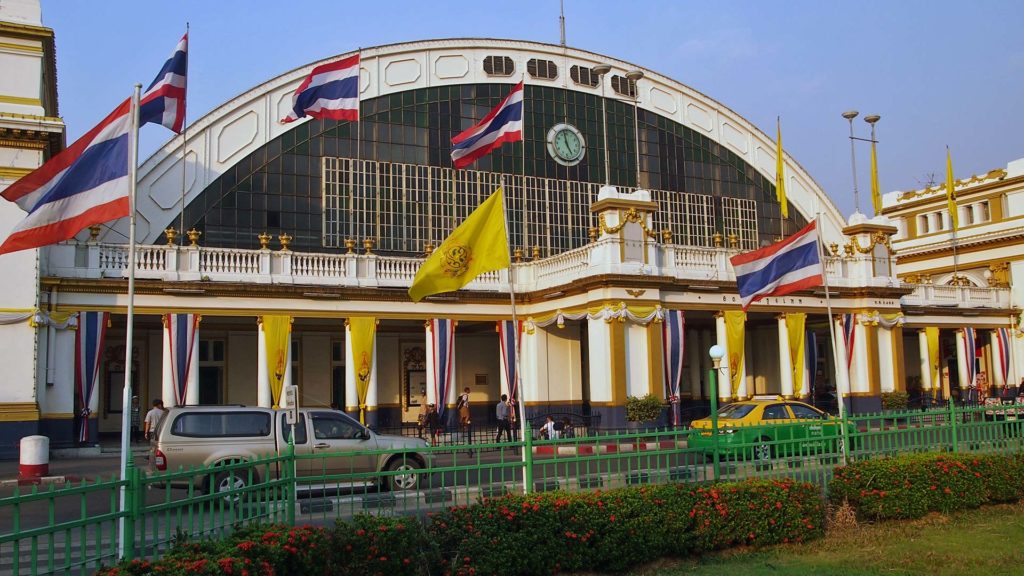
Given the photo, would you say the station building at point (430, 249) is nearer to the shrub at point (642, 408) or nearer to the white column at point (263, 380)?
the white column at point (263, 380)

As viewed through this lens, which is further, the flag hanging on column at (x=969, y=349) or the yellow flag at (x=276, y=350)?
the flag hanging on column at (x=969, y=349)

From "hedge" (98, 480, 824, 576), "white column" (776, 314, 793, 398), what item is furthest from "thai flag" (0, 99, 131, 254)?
"white column" (776, 314, 793, 398)

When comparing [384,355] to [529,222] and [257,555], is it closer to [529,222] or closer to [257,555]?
[529,222]

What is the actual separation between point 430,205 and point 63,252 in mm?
13843

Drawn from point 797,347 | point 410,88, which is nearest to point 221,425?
point 410,88

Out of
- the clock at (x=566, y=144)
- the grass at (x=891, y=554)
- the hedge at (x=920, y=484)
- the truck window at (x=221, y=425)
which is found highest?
the clock at (x=566, y=144)

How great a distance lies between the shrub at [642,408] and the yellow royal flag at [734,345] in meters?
4.29

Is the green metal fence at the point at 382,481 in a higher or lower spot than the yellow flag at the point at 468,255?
lower

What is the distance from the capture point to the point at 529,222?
37.0 m

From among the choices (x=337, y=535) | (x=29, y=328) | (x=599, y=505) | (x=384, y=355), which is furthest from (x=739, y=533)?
(x=384, y=355)

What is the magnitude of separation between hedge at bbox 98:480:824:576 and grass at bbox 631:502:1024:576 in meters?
0.25

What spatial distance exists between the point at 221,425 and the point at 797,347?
22.7 meters

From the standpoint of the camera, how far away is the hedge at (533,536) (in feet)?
27.3

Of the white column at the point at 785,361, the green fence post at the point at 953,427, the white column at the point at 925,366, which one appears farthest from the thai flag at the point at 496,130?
the white column at the point at 925,366
